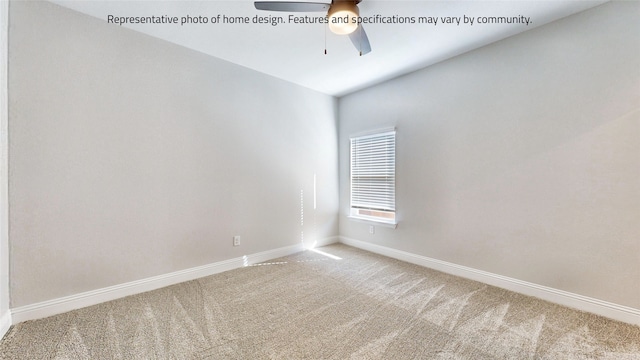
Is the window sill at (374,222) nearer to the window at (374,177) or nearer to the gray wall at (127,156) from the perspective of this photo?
the window at (374,177)

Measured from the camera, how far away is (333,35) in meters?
2.62

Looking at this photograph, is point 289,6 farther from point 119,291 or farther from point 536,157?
point 119,291

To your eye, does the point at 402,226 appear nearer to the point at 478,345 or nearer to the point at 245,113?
the point at 478,345

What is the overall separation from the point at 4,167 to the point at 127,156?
777 millimetres

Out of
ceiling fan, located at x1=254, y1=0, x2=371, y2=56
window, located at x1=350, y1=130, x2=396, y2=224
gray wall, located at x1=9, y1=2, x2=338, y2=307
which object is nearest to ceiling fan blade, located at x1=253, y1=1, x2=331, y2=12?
ceiling fan, located at x1=254, y1=0, x2=371, y2=56

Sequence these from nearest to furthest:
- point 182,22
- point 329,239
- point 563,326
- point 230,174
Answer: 1. point 563,326
2. point 182,22
3. point 230,174
4. point 329,239

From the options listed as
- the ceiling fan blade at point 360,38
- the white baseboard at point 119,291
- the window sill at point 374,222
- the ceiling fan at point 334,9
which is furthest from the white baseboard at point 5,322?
the window sill at point 374,222

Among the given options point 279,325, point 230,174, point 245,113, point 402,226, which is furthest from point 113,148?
point 402,226

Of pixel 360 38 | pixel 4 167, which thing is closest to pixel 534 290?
pixel 360 38

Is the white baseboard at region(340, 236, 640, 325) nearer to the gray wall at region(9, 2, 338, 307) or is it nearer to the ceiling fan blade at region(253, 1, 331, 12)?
the gray wall at region(9, 2, 338, 307)

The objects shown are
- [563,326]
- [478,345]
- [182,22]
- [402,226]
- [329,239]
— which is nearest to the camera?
Result: [478,345]

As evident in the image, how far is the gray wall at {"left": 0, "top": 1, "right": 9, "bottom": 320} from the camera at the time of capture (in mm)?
1921

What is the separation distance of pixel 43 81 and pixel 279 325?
9.18 ft

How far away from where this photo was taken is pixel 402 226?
11.7ft
